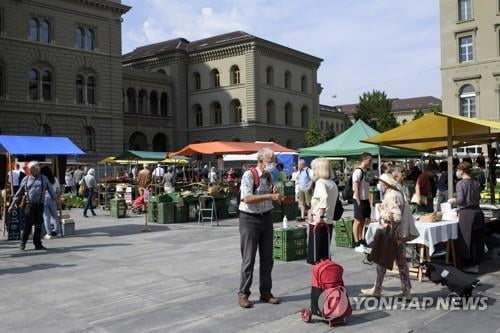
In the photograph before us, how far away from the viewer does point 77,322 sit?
6.07 meters

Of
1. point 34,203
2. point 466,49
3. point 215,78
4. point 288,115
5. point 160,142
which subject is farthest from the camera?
point 288,115

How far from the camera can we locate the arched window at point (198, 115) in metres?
65.3

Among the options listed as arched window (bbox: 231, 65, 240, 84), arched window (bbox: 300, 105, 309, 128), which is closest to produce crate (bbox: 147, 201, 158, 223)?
arched window (bbox: 231, 65, 240, 84)

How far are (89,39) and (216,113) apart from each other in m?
20.3

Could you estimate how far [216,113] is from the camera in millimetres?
64562

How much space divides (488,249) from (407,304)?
3371mm

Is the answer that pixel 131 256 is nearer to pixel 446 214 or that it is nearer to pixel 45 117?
pixel 446 214

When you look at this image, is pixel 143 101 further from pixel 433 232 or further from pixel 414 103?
pixel 414 103

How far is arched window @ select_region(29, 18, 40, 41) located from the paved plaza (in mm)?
36376

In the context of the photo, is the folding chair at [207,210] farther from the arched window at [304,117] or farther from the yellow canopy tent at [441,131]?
the arched window at [304,117]

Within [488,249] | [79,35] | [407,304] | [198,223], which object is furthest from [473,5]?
[407,304]

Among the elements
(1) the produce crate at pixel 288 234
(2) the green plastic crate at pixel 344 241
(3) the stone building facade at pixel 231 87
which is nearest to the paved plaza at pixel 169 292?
(2) the green plastic crate at pixel 344 241

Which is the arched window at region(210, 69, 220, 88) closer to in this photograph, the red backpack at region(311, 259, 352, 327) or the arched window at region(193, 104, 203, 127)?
the arched window at region(193, 104, 203, 127)

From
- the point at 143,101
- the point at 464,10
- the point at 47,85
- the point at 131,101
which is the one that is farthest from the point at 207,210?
the point at 143,101
